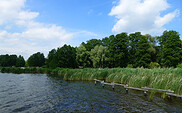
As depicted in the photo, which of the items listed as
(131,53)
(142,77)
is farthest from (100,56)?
(142,77)

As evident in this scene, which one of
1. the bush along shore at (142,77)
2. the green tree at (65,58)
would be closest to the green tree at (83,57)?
the green tree at (65,58)

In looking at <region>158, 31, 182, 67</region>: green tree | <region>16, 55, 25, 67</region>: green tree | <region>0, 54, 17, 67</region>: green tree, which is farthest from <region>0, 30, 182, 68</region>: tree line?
<region>0, 54, 17, 67</region>: green tree

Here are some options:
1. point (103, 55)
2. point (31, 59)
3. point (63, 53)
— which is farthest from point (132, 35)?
point (31, 59)

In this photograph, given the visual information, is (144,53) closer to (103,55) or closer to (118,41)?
(118,41)

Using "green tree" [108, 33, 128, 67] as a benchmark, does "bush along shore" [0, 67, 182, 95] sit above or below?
below

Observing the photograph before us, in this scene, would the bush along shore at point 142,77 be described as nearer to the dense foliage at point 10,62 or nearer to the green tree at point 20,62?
the green tree at point 20,62

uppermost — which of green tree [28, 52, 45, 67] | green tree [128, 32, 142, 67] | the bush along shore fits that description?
green tree [128, 32, 142, 67]

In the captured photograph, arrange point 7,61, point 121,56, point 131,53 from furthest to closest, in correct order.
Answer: point 7,61 < point 131,53 < point 121,56

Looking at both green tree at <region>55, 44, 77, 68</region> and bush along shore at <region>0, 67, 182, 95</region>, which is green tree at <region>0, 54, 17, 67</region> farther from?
bush along shore at <region>0, 67, 182, 95</region>

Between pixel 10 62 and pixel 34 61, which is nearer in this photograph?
pixel 34 61

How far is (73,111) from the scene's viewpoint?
8875mm

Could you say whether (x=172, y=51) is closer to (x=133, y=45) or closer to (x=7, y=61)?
(x=133, y=45)

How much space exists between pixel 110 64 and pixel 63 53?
21906 millimetres

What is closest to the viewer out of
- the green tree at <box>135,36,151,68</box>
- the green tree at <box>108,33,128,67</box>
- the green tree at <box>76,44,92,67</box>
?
the green tree at <box>135,36,151,68</box>
